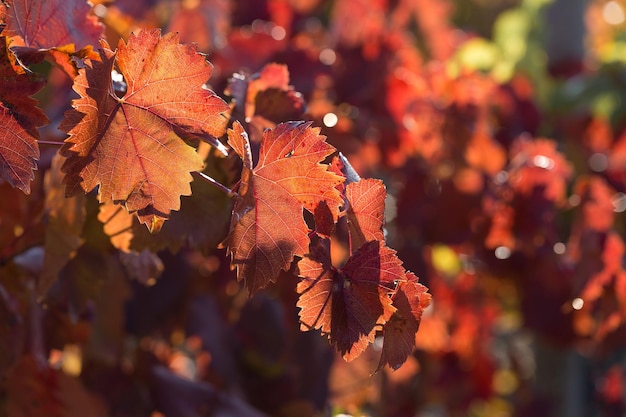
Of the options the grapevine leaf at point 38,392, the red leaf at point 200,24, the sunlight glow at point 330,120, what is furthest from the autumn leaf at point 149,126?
the red leaf at point 200,24

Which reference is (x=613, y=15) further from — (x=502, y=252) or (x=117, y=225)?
(x=117, y=225)

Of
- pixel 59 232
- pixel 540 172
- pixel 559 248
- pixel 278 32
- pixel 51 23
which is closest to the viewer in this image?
pixel 51 23

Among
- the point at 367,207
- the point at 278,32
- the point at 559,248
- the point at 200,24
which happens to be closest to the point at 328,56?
the point at 278,32

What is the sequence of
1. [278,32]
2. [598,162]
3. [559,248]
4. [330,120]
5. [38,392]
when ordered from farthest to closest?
[598,162] < [278,32] < [559,248] < [330,120] < [38,392]

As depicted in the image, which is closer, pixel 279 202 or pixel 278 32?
pixel 279 202

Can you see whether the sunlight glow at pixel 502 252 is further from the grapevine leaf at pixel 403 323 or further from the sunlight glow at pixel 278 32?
the grapevine leaf at pixel 403 323

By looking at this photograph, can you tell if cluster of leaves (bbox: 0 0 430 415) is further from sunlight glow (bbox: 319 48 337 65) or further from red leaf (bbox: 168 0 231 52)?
sunlight glow (bbox: 319 48 337 65)

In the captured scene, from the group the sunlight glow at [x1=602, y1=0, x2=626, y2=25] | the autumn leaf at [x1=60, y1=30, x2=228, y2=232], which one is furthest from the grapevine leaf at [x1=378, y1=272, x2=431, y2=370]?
the sunlight glow at [x1=602, y1=0, x2=626, y2=25]

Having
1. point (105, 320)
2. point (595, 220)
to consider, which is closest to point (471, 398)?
point (595, 220)
